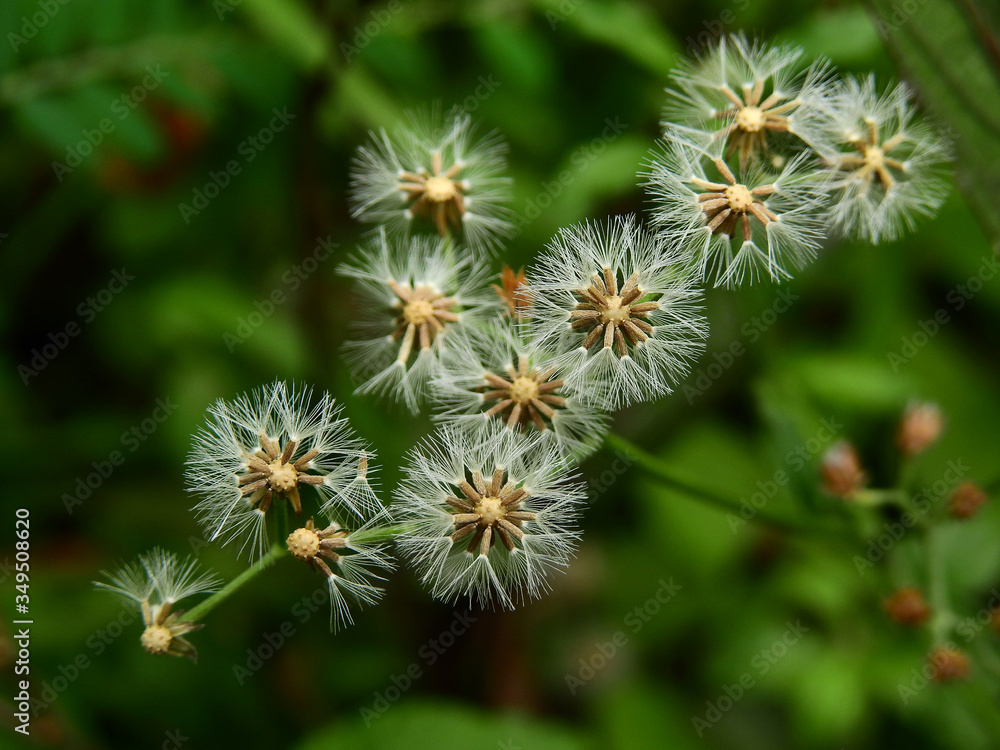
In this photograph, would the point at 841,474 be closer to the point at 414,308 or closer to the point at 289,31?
the point at 414,308

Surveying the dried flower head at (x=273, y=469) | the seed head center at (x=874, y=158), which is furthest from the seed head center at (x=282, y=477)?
the seed head center at (x=874, y=158)

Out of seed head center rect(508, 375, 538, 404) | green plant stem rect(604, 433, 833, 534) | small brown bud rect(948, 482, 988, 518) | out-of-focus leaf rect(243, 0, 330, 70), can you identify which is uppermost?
out-of-focus leaf rect(243, 0, 330, 70)

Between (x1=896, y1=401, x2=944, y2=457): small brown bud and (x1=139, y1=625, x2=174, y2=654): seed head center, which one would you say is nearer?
(x1=139, y1=625, x2=174, y2=654): seed head center

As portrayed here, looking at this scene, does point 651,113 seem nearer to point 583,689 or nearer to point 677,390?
point 677,390

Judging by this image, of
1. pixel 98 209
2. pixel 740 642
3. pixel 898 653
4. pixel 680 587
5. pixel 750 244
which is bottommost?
pixel 898 653

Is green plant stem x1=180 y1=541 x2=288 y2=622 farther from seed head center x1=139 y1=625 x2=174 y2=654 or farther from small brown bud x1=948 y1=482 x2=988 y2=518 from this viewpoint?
small brown bud x1=948 y1=482 x2=988 y2=518

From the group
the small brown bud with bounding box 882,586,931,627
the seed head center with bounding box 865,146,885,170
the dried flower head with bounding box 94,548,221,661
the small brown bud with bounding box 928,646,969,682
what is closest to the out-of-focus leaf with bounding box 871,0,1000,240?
the seed head center with bounding box 865,146,885,170

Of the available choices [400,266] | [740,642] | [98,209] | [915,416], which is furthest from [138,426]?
[915,416]
